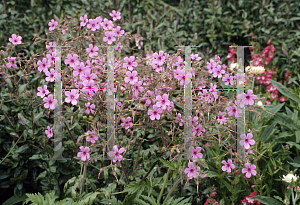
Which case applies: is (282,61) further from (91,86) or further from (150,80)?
(91,86)

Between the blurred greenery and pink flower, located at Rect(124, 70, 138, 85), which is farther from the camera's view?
the blurred greenery

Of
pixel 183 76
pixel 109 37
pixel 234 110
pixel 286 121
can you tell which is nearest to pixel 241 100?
pixel 234 110

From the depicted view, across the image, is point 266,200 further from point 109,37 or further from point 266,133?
point 109,37

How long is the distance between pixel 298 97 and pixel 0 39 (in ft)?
10.1

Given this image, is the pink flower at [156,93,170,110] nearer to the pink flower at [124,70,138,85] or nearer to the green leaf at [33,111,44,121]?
the pink flower at [124,70,138,85]

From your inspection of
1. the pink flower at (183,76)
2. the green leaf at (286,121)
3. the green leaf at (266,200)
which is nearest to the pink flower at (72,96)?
the pink flower at (183,76)

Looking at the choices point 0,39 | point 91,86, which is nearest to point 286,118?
point 91,86

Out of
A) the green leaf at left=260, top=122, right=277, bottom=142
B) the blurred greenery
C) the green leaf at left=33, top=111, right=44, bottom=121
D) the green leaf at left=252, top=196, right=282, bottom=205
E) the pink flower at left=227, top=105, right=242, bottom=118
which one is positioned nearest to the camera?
the pink flower at left=227, top=105, right=242, bottom=118

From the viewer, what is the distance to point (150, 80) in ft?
4.56

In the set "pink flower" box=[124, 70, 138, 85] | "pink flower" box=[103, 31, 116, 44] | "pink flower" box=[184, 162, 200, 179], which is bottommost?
"pink flower" box=[184, 162, 200, 179]

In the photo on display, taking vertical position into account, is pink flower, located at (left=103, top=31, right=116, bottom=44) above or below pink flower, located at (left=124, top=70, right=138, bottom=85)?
above

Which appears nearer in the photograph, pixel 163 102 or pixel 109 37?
pixel 163 102

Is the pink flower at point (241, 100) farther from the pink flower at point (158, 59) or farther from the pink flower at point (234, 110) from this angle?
the pink flower at point (158, 59)

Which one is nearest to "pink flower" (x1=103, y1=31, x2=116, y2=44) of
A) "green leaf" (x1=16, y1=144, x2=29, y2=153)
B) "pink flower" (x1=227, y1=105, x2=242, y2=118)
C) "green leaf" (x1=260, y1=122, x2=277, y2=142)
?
"pink flower" (x1=227, y1=105, x2=242, y2=118)
